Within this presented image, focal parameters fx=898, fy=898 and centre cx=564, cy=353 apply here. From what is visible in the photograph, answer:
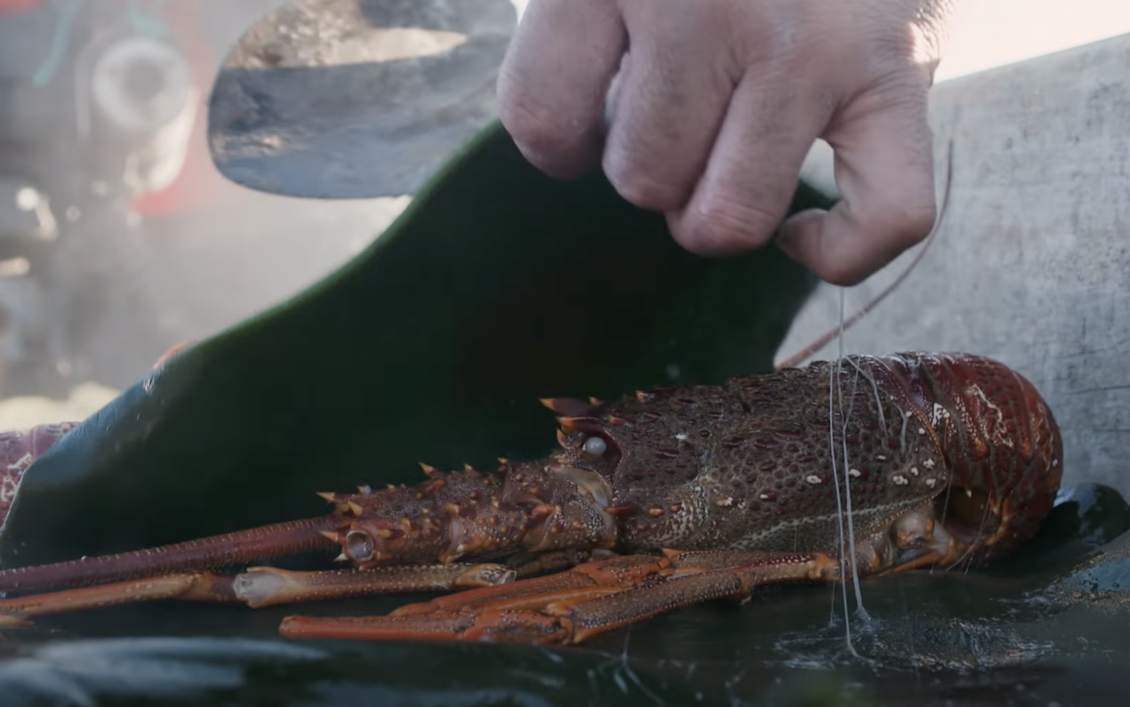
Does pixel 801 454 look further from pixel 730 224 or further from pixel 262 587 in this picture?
pixel 262 587

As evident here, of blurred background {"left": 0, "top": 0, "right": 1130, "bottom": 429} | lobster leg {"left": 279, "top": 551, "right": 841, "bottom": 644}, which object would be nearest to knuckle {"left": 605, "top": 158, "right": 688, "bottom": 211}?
lobster leg {"left": 279, "top": 551, "right": 841, "bottom": 644}

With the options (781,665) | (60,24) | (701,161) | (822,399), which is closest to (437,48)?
(822,399)

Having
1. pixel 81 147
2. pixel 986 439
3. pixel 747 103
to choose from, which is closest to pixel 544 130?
pixel 747 103

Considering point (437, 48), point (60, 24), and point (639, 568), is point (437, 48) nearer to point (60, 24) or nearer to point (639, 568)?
point (639, 568)

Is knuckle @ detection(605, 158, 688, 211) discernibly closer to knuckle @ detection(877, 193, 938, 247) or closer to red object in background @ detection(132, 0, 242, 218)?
knuckle @ detection(877, 193, 938, 247)

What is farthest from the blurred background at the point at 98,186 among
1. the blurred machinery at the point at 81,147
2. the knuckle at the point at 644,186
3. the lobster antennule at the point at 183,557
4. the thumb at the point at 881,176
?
the thumb at the point at 881,176

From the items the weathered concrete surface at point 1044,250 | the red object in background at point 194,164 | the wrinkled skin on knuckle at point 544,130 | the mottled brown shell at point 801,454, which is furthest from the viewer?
the red object in background at point 194,164

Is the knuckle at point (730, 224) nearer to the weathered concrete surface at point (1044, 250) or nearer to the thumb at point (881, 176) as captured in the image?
the thumb at point (881, 176)
